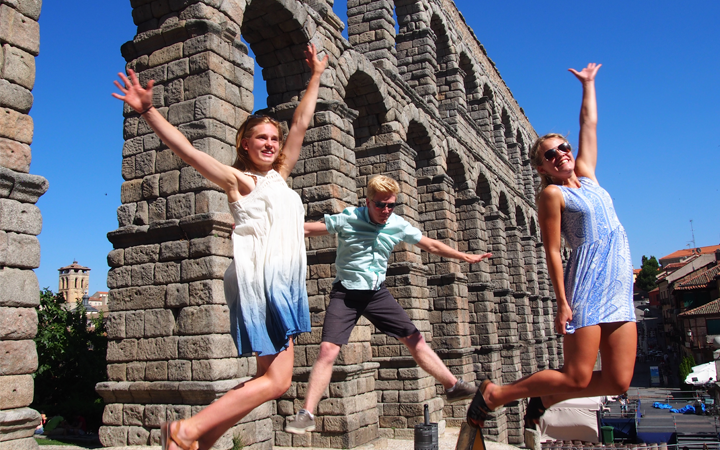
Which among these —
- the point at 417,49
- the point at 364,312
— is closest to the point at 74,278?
the point at 417,49

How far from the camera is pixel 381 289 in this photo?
3.85m

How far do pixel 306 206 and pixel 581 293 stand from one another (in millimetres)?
6488

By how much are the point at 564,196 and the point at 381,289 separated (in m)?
1.29

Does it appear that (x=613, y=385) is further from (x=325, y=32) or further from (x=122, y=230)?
(x=325, y=32)

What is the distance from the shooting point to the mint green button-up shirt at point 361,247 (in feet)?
12.2

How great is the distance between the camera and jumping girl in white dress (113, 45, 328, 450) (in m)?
2.62

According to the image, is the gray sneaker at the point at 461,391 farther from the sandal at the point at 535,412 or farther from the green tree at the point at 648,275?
the green tree at the point at 648,275

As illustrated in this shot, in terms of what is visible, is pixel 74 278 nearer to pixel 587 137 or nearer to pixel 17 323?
pixel 17 323

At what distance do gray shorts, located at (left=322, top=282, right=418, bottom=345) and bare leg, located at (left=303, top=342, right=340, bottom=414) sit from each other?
13 cm

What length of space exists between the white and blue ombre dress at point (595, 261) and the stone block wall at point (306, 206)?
14.1 feet

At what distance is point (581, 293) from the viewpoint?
3096 millimetres

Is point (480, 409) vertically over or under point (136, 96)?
under

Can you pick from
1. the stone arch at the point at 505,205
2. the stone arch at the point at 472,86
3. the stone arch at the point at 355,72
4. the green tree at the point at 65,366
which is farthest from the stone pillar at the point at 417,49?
the green tree at the point at 65,366

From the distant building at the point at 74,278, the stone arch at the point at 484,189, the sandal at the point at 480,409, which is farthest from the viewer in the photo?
the distant building at the point at 74,278
